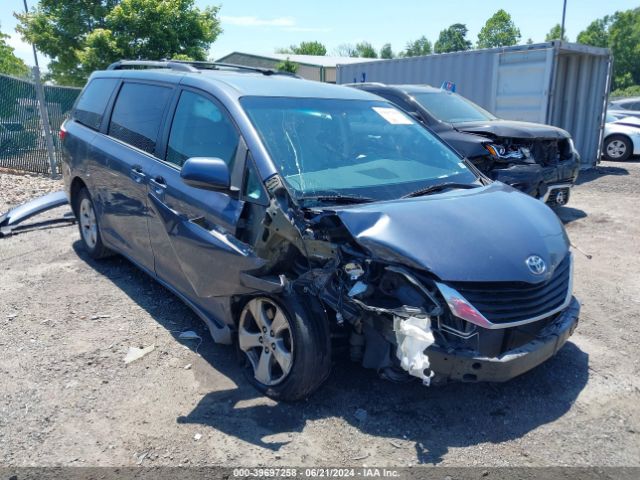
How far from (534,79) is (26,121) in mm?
9896

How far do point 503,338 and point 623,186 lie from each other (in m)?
8.96

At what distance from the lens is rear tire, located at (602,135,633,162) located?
14.4 meters

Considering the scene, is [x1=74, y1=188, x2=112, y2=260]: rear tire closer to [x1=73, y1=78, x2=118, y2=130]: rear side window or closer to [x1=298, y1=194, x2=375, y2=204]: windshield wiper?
[x1=73, y1=78, x2=118, y2=130]: rear side window

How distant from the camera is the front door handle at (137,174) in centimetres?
430

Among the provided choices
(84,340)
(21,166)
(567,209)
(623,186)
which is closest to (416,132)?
(84,340)

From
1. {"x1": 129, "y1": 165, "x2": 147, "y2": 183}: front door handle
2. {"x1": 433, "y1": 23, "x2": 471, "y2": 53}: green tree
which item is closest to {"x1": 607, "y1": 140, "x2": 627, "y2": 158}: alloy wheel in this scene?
{"x1": 129, "y1": 165, "x2": 147, "y2": 183}: front door handle

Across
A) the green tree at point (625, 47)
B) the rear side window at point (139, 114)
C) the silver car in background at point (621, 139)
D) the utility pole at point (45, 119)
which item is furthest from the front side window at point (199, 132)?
the green tree at point (625, 47)

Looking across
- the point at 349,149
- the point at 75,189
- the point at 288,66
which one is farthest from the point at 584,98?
the point at 288,66

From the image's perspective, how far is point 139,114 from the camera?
4.69 metres

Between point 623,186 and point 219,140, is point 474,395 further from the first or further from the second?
point 623,186

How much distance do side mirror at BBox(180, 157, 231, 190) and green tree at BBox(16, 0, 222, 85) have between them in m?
16.5

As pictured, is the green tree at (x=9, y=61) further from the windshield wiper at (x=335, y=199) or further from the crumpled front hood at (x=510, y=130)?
the windshield wiper at (x=335, y=199)

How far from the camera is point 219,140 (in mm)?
3766

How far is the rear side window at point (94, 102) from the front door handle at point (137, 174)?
121 centimetres
